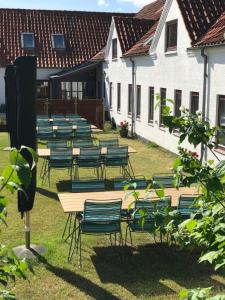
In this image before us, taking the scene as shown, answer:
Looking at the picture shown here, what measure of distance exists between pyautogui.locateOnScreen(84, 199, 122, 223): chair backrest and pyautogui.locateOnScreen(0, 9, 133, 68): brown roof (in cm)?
2421

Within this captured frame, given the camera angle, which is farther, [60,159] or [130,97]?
[130,97]

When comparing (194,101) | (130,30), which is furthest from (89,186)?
(130,30)

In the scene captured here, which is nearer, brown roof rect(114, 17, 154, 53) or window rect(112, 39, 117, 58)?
brown roof rect(114, 17, 154, 53)

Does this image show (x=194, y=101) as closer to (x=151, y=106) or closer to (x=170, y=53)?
(x=170, y=53)

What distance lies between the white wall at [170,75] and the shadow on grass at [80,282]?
7.85 m

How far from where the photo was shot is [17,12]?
3272 centimetres

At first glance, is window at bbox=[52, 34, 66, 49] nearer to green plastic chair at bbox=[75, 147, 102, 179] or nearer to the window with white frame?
the window with white frame

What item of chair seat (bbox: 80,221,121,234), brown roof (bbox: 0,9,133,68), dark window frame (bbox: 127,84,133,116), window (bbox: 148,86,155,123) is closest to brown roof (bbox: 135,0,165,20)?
brown roof (bbox: 0,9,133,68)

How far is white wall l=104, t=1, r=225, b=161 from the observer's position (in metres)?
13.9

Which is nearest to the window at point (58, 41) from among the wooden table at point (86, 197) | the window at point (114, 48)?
the window at point (114, 48)

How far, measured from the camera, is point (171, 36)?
17.9m

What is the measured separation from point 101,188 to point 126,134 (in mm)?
13550

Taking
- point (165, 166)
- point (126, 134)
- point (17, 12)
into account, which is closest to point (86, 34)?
point (17, 12)

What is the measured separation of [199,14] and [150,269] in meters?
11.3
